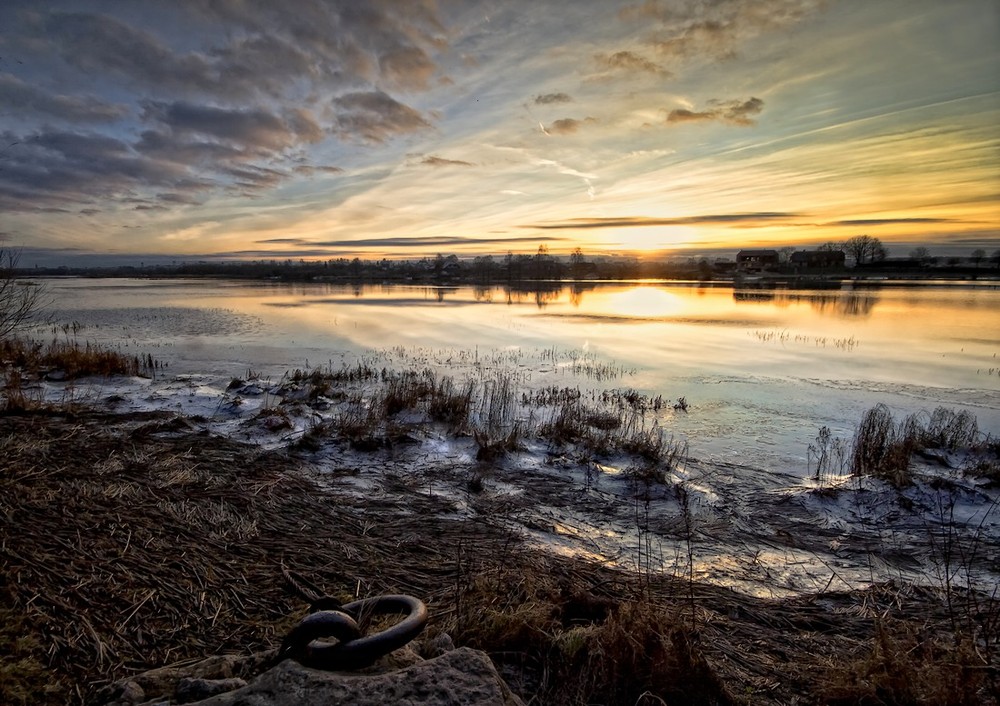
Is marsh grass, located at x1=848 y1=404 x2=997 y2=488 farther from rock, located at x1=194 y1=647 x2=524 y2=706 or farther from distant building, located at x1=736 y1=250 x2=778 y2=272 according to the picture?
distant building, located at x1=736 y1=250 x2=778 y2=272

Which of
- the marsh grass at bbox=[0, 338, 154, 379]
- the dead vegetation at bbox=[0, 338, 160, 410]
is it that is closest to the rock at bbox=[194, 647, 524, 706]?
the dead vegetation at bbox=[0, 338, 160, 410]

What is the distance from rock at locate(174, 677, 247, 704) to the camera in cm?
288

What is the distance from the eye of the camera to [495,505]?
7590mm

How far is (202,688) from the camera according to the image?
290 cm

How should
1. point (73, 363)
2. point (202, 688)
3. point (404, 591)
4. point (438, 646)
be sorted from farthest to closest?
point (73, 363) → point (404, 591) → point (438, 646) → point (202, 688)

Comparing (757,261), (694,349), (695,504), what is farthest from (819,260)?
(695,504)

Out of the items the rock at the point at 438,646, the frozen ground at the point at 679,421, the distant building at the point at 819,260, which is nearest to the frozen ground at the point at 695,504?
the frozen ground at the point at 679,421

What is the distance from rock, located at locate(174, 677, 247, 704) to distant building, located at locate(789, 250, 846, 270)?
147 m

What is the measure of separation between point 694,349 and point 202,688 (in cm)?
2517

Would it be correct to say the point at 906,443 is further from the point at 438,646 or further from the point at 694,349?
the point at 694,349

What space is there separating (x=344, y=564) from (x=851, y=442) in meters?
11.5

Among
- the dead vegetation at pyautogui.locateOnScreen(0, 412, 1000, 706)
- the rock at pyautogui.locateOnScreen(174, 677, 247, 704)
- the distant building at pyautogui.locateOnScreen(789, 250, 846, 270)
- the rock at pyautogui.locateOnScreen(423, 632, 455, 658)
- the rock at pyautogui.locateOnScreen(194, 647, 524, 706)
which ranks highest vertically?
the distant building at pyautogui.locateOnScreen(789, 250, 846, 270)

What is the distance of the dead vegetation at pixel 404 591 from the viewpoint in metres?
3.50

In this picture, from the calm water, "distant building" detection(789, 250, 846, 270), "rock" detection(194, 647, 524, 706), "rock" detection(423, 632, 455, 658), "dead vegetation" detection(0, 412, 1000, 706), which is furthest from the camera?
"distant building" detection(789, 250, 846, 270)
